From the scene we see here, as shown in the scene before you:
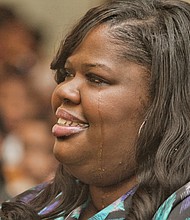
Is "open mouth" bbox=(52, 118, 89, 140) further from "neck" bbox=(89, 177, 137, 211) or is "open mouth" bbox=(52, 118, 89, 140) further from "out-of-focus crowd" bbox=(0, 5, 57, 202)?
"out-of-focus crowd" bbox=(0, 5, 57, 202)

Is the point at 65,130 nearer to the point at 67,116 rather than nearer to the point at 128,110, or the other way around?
the point at 67,116

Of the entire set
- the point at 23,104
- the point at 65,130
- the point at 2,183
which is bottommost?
the point at 2,183

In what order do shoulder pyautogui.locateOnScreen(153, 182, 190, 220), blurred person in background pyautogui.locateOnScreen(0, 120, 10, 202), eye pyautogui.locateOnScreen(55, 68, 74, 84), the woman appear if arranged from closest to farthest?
shoulder pyautogui.locateOnScreen(153, 182, 190, 220), the woman, eye pyautogui.locateOnScreen(55, 68, 74, 84), blurred person in background pyautogui.locateOnScreen(0, 120, 10, 202)

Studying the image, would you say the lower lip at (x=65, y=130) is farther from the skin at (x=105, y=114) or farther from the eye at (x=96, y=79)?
the eye at (x=96, y=79)

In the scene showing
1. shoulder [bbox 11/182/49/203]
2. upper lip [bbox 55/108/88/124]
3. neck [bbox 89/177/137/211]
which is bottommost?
shoulder [bbox 11/182/49/203]

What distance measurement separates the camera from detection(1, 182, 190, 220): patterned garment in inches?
93.2

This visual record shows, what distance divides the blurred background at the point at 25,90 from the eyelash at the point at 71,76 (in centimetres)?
123

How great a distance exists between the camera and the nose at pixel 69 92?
257cm

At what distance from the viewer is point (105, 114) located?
254 cm

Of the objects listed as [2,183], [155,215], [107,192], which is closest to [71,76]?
[107,192]

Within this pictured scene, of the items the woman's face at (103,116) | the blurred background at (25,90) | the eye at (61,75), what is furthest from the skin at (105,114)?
the blurred background at (25,90)

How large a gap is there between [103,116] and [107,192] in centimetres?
24

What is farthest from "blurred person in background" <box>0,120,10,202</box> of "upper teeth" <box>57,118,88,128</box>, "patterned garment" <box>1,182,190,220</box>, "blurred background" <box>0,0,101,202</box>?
"upper teeth" <box>57,118,88,128</box>

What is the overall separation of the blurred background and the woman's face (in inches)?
57.6
